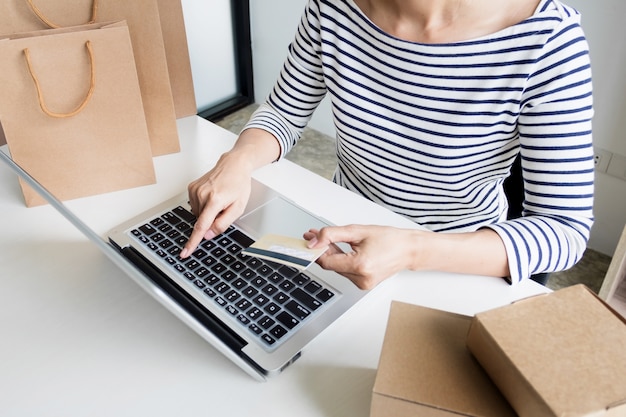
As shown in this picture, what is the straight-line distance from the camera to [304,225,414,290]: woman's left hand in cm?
70

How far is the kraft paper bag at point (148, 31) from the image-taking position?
0.84 m

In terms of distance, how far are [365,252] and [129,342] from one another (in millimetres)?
312

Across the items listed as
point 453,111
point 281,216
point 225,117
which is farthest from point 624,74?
point 225,117

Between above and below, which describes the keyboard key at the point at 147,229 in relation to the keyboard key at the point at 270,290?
below

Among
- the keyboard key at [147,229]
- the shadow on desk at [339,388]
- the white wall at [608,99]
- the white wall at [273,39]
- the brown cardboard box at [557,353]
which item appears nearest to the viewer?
the brown cardboard box at [557,353]

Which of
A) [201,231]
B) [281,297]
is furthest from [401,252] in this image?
[201,231]

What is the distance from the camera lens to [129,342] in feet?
2.26

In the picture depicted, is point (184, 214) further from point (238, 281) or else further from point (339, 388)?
point (339, 388)

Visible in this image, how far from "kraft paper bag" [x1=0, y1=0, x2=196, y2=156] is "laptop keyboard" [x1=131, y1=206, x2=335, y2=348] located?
0.84ft

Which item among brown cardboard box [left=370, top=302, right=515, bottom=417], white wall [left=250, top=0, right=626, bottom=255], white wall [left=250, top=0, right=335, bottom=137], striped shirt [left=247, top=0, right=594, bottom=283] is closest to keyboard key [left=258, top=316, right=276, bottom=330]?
brown cardboard box [left=370, top=302, right=515, bottom=417]

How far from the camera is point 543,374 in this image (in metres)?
0.46

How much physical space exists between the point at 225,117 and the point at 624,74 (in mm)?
1736

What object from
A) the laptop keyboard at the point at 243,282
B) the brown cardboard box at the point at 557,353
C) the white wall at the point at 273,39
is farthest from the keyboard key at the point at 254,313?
the white wall at the point at 273,39

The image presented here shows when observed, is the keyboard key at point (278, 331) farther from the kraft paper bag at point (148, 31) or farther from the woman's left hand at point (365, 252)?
the kraft paper bag at point (148, 31)
